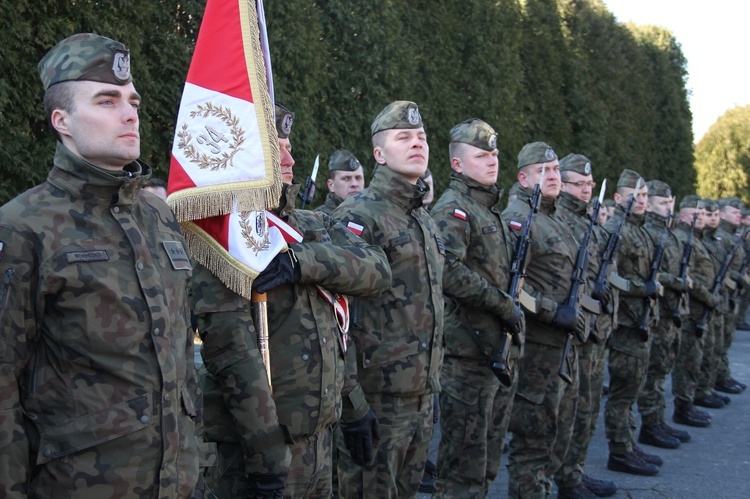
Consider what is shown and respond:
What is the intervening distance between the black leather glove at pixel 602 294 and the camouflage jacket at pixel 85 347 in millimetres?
4672

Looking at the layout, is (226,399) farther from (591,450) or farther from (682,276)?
(682,276)

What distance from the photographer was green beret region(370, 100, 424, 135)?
14.7 feet

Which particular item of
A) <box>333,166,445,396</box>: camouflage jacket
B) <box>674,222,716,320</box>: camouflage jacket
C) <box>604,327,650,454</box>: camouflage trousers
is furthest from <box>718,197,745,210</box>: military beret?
<box>333,166,445,396</box>: camouflage jacket

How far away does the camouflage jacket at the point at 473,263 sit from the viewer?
4.86 metres

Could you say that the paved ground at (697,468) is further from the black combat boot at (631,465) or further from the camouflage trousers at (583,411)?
the camouflage trousers at (583,411)

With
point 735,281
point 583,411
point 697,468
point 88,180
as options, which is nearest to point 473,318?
point 583,411

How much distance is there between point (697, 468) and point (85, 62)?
6379 mm

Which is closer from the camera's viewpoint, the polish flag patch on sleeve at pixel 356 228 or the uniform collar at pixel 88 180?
the uniform collar at pixel 88 180

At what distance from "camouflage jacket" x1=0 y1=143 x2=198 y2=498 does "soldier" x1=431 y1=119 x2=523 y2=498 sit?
252cm

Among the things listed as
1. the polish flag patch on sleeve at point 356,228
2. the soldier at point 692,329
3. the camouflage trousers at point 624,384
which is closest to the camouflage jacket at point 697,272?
the soldier at point 692,329

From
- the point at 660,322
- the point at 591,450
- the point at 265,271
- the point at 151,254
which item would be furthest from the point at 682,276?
the point at 151,254

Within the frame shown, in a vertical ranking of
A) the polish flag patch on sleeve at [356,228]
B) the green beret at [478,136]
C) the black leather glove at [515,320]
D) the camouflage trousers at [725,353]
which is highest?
the green beret at [478,136]

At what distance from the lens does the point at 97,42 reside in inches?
101

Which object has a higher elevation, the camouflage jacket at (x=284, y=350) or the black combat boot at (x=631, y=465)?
the camouflage jacket at (x=284, y=350)
